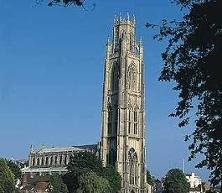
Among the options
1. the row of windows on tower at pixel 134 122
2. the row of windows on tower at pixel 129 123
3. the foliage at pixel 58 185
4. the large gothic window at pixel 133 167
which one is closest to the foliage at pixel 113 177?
the large gothic window at pixel 133 167

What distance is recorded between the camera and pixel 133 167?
130750 millimetres

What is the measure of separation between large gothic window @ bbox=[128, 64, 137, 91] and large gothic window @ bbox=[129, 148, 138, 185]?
625 inches

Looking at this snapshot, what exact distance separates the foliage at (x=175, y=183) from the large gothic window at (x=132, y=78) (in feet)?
89.0


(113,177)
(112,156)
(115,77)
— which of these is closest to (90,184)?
(113,177)

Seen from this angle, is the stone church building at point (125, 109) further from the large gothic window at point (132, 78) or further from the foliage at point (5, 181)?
the foliage at point (5, 181)

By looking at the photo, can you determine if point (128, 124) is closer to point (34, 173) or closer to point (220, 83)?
point (34, 173)

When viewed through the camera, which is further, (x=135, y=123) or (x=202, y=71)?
(x=135, y=123)

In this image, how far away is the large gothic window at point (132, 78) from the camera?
455ft

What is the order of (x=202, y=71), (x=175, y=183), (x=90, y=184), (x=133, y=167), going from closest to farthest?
(x=202, y=71)
(x=90, y=184)
(x=175, y=183)
(x=133, y=167)

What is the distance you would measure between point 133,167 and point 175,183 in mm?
17632

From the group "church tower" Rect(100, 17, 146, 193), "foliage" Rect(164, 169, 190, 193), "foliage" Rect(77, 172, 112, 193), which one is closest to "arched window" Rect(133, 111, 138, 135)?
"church tower" Rect(100, 17, 146, 193)

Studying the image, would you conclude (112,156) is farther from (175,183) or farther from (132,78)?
(175,183)

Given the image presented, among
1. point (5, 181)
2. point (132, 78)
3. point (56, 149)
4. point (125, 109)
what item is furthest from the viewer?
point (56, 149)

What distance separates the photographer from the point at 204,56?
78.1ft
